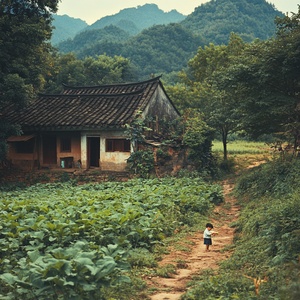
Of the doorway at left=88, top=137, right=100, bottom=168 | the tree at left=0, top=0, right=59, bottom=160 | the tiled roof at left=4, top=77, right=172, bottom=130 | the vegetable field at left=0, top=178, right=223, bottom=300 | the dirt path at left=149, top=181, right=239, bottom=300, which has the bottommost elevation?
the dirt path at left=149, top=181, right=239, bottom=300

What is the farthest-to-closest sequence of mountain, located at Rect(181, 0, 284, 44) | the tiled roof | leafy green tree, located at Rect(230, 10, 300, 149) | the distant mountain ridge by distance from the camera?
the distant mountain ridge → mountain, located at Rect(181, 0, 284, 44) → the tiled roof → leafy green tree, located at Rect(230, 10, 300, 149)

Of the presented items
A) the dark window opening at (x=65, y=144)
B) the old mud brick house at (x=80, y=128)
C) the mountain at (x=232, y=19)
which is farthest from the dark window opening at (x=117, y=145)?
the mountain at (x=232, y=19)

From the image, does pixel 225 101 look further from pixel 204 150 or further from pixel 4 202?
pixel 4 202

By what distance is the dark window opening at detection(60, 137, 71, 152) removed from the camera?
2580 centimetres

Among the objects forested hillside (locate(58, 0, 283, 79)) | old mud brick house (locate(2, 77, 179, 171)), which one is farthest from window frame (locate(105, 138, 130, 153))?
forested hillside (locate(58, 0, 283, 79))

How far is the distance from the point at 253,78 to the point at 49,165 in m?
12.7

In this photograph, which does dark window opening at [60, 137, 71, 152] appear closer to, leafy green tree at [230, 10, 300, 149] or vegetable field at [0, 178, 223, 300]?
leafy green tree at [230, 10, 300, 149]

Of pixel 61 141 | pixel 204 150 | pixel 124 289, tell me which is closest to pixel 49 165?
pixel 61 141

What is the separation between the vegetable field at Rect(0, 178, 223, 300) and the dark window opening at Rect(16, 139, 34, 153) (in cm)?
1151

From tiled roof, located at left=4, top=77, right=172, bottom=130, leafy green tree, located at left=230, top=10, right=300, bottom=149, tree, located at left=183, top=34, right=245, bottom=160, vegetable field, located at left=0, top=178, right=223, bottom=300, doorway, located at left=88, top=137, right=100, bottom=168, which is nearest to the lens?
vegetable field, located at left=0, top=178, right=223, bottom=300

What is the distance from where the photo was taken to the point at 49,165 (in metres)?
26.0

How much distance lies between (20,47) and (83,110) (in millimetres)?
5529

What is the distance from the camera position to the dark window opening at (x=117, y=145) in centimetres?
2424

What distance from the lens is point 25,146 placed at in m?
26.3
